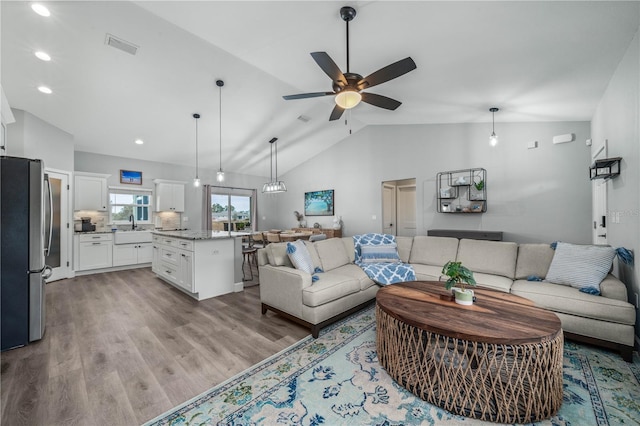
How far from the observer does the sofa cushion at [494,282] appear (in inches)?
111

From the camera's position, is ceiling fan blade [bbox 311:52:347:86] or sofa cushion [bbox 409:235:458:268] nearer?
ceiling fan blade [bbox 311:52:347:86]

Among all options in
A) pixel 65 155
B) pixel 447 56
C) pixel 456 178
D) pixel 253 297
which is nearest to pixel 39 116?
pixel 65 155

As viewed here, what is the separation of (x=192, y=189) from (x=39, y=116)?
10.9ft

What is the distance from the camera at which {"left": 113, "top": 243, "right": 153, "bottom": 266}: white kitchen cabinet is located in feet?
18.3

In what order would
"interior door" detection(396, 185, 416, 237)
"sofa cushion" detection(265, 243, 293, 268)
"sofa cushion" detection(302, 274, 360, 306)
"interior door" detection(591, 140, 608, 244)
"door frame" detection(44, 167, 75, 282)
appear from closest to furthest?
"sofa cushion" detection(302, 274, 360, 306)
"sofa cushion" detection(265, 243, 293, 268)
"interior door" detection(591, 140, 608, 244)
"door frame" detection(44, 167, 75, 282)
"interior door" detection(396, 185, 416, 237)

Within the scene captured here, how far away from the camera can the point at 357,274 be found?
3309mm

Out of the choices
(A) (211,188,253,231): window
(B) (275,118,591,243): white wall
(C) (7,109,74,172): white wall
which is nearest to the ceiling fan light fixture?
(B) (275,118,591,243): white wall

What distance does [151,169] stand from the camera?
6.56m

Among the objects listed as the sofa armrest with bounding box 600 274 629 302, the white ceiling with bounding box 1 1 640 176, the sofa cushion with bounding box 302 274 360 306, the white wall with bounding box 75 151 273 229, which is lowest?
the sofa cushion with bounding box 302 274 360 306

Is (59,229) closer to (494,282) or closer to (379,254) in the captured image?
(379,254)

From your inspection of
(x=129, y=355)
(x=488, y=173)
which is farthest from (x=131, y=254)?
(x=488, y=173)

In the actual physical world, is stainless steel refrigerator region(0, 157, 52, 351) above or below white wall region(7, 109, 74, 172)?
below

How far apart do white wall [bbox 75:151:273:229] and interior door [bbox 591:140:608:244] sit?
8.05m

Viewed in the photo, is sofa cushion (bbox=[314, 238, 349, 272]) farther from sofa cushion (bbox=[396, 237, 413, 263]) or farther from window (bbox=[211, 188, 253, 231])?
window (bbox=[211, 188, 253, 231])
